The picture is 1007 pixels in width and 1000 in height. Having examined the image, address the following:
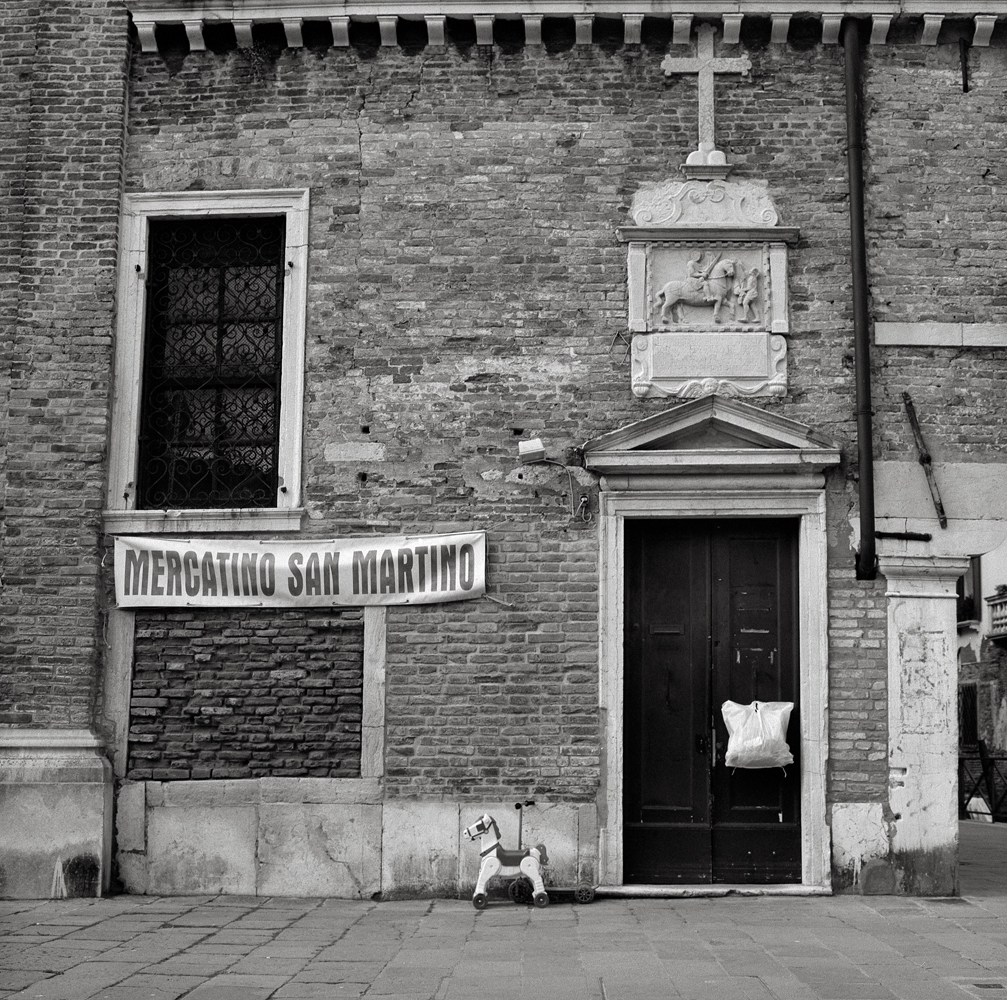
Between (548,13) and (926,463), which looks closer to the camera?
(926,463)

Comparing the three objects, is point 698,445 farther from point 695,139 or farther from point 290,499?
point 290,499

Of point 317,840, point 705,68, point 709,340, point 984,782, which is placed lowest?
point 984,782

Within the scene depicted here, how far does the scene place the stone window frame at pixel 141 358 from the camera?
923cm

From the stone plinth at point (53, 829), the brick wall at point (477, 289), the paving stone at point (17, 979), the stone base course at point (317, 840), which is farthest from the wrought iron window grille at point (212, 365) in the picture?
the paving stone at point (17, 979)

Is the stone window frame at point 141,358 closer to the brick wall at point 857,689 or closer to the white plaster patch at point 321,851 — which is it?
the white plaster patch at point 321,851

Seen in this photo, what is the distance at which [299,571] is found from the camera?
9.11 meters

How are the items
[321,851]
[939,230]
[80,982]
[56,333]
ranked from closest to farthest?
[80,982] → [321,851] → [939,230] → [56,333]

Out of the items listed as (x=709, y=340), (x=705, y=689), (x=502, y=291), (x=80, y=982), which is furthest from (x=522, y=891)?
(x=502, y=291)

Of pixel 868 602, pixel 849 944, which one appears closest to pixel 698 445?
pixel 868 602

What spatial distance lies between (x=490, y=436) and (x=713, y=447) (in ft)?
5.32

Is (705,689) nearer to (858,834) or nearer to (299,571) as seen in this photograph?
(858,834)

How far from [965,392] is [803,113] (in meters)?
2.42

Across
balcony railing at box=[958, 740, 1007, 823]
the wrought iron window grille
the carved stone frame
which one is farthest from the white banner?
balcony railing at box=[958, 740, 1007, 823]

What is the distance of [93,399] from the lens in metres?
9.34
